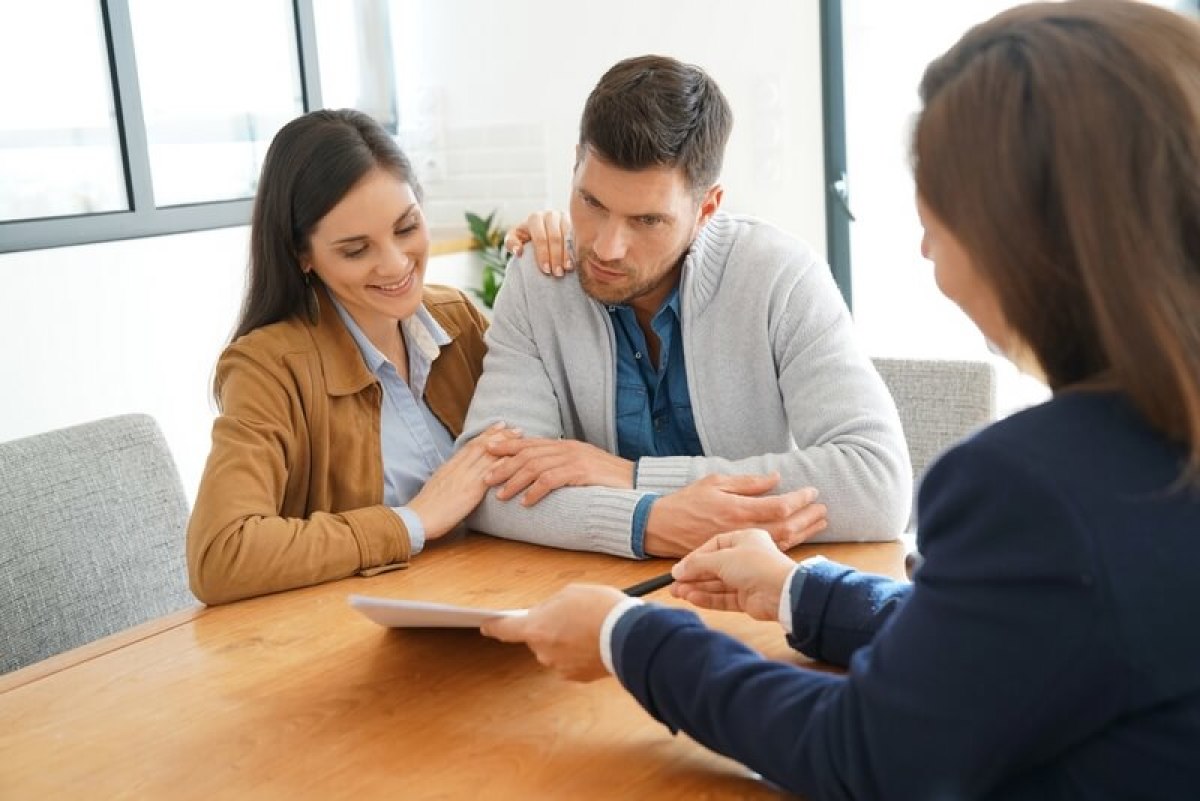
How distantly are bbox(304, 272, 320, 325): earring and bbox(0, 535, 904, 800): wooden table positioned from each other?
492 mm

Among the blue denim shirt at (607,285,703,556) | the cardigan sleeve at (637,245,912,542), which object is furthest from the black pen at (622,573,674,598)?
the blue denim shirt at (607,285,703,556)

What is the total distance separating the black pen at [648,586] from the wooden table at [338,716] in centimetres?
1

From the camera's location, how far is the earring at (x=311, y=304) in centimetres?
188

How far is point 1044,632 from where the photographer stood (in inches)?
30.3

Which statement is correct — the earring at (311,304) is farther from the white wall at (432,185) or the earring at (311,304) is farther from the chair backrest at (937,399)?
the white wall at (432,185)

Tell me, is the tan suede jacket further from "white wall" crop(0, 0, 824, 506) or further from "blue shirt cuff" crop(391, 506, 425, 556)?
"white wall" crop(0, 0, 824, 506)

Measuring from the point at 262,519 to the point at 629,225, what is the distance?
0.67 metres

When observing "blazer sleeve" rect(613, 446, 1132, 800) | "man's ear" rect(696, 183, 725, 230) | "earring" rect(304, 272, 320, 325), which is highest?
"man's ear" rect(696, 183, 725, 230)

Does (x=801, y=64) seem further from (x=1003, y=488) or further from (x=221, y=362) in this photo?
(x=1003, y=488)

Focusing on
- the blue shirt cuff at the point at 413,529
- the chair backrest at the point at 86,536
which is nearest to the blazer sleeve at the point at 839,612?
the blue shirt cuff at the point at 413,529

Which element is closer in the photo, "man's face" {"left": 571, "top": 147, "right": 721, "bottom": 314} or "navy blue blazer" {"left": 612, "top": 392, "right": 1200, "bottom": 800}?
"navy blue blazer" {"left": 612, "top": 392, "right": 1200, "bottom": 800}

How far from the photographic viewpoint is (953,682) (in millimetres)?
797

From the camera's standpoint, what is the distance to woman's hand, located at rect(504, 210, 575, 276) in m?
1.98

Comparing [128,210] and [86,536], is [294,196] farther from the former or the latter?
[128,210]
